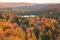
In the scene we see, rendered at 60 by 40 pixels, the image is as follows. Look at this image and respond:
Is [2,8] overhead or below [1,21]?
overhead

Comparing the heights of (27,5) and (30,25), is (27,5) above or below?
above

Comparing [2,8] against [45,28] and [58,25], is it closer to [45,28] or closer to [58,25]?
[45,28]

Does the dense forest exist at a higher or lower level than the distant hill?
lower

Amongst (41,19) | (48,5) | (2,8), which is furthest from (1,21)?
(48,5)

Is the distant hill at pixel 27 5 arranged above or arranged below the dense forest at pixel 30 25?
above

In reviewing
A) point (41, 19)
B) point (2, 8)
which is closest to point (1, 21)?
point (2, 8)

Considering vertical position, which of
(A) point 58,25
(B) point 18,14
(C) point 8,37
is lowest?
(C) point 8,37

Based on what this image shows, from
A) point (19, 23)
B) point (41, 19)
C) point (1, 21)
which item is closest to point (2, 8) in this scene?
point (1, 21)

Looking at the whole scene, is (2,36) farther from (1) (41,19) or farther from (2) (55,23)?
(2) (55,23)

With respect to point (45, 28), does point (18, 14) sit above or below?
above
